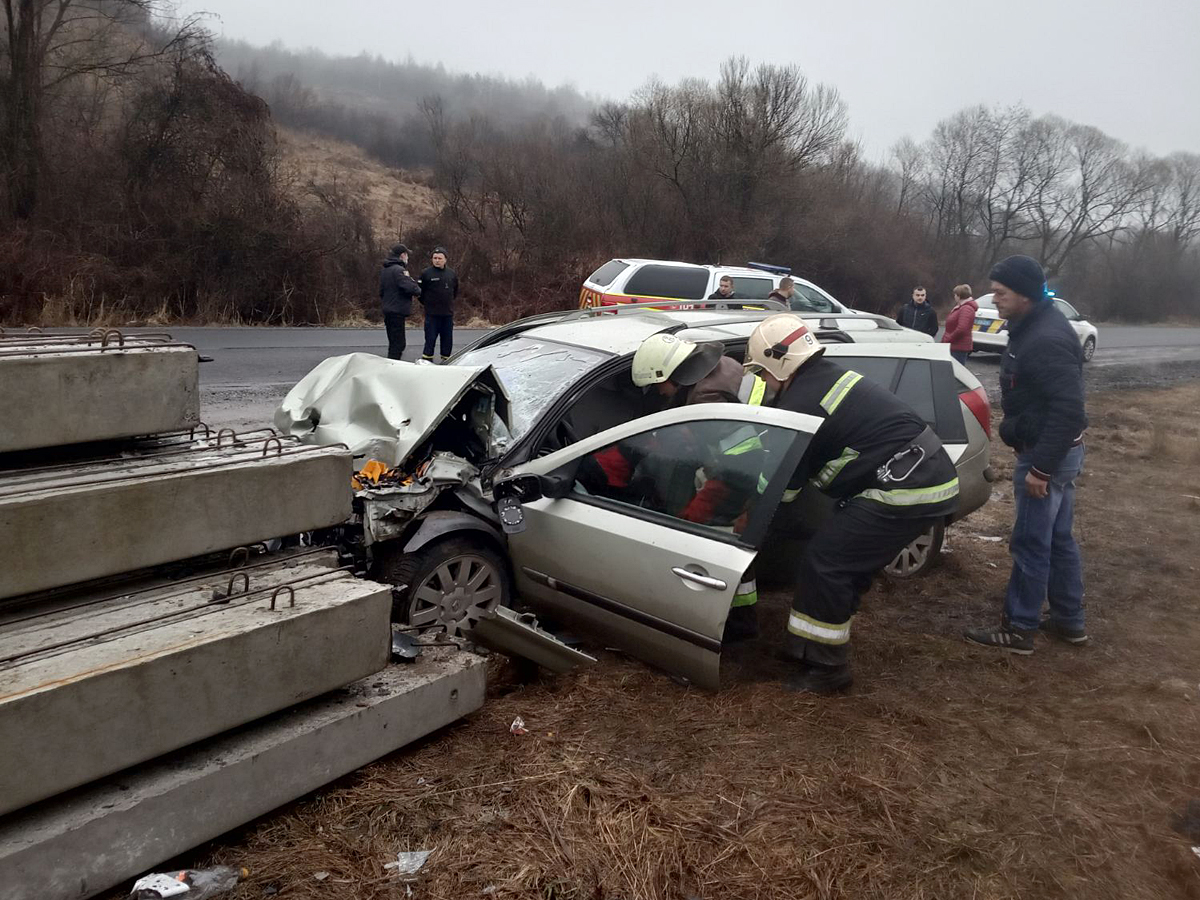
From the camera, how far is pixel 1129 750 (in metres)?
3.40

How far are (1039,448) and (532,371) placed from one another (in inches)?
107

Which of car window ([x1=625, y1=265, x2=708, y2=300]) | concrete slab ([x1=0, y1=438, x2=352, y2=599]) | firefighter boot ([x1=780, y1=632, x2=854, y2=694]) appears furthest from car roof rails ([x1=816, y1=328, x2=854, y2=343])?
car window ([x1=625, y1=265, x2=708, y2=300])

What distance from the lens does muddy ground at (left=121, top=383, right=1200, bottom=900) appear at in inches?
103

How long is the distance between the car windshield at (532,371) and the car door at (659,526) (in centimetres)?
45

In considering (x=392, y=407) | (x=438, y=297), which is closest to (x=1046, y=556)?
(x=392, y=407)

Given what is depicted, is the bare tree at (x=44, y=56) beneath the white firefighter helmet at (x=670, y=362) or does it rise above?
above

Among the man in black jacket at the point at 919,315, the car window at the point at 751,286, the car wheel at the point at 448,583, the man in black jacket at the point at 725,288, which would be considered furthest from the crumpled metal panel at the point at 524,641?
the man in black jacket at the point at 919,315

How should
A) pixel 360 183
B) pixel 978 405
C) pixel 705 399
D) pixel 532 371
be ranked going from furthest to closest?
1. pixel 360 183
2. pixel 978 405
3. pixel 532 371
4. pixel 705 399

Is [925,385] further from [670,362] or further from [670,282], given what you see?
[670,282]

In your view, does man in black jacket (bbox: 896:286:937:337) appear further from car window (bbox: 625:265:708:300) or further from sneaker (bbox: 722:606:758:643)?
sneaker (bbox: 722:606:758:643)

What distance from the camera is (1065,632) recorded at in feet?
15.4

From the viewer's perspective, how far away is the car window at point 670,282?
14609mm

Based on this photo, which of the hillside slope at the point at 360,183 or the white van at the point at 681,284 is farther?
the hillside slope at the point at 360,183

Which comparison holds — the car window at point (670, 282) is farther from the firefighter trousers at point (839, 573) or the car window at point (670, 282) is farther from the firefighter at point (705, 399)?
the firefighter trousers at point (839, 573)
